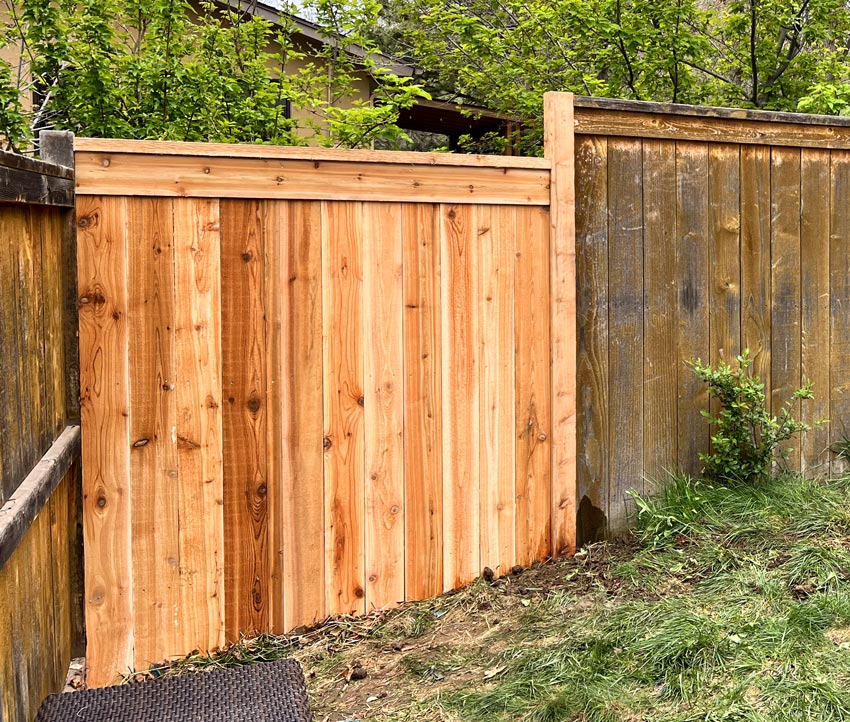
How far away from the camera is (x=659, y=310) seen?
3.90m

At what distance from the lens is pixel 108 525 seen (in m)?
2.94

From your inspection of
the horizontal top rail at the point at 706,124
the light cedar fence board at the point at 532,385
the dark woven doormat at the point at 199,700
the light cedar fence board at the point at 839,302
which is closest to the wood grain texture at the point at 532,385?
the light cedar fence board at the point at 532,385

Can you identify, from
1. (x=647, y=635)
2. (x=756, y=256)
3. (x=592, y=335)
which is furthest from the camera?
(x=756, y=256)

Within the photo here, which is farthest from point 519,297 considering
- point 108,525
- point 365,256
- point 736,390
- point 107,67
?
point 107,67

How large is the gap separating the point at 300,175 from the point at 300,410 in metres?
0.86

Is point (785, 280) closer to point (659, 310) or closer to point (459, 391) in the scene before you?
point (659, 310)

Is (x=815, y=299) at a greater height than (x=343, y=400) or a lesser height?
greater

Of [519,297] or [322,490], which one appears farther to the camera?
[519,297]

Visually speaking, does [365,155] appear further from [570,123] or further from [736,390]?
[736,390]

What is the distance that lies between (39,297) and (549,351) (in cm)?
205

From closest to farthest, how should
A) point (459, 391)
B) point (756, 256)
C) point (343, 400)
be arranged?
point (343, 400) < point (459, 391) < point (756, 256)

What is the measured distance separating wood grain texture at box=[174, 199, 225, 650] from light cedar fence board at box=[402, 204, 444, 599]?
742mm

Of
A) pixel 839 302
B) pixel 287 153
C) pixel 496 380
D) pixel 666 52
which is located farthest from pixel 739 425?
pixel 666 52

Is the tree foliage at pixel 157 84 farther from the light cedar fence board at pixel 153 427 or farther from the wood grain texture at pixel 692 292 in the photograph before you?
the wood grain texture at pixel 692 292
